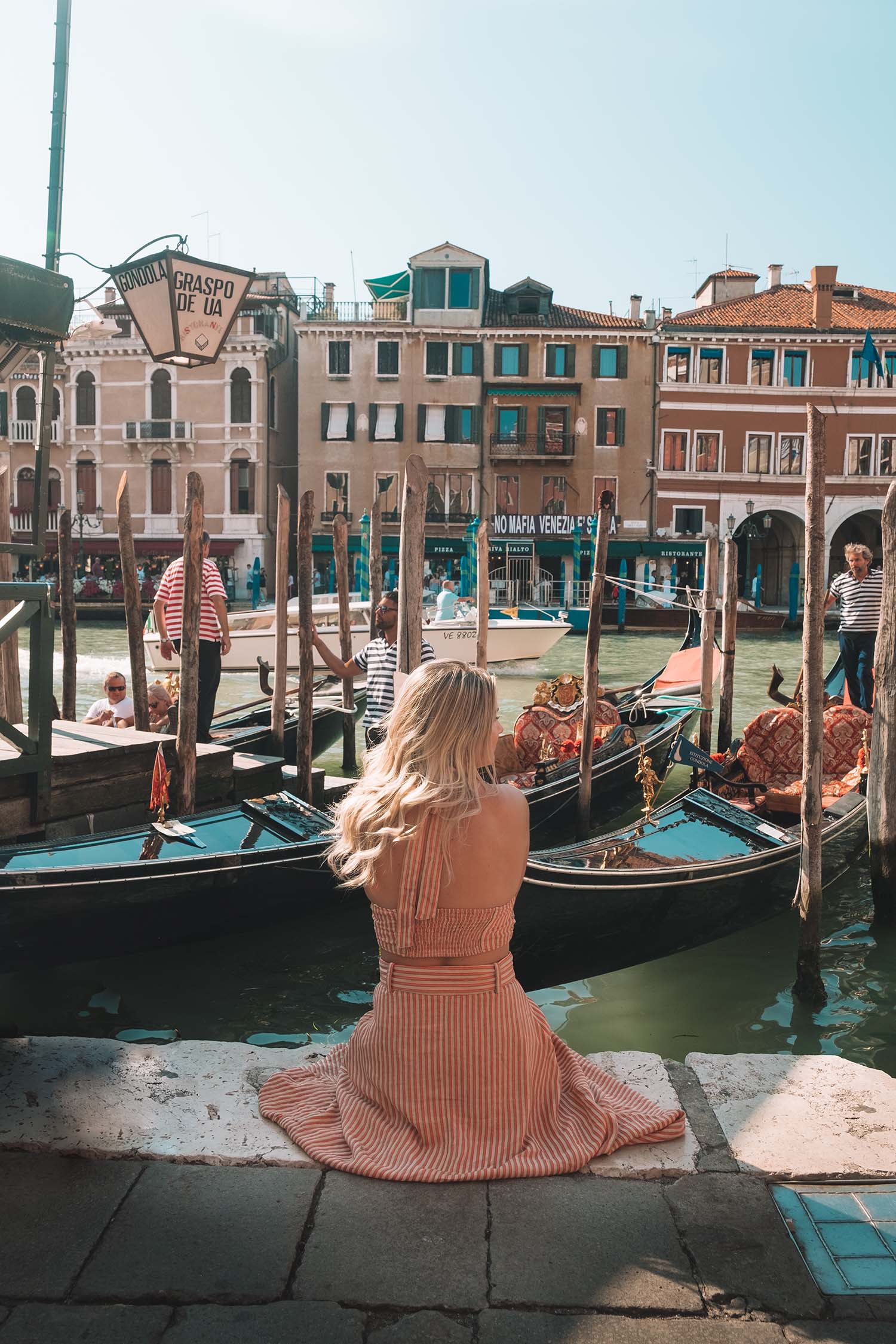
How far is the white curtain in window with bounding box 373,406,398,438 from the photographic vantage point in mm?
26875

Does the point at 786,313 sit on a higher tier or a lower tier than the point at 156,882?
higher

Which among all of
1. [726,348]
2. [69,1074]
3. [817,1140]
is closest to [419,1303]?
[817,1140]

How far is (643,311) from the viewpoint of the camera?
1085 inches

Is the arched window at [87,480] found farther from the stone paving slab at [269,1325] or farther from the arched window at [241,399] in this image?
the stone paving slab at [269,1325]

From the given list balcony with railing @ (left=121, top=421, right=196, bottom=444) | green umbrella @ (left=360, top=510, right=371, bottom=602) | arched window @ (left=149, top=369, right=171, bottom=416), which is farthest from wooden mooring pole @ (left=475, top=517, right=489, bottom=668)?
arched window @ (left=149, top=369, right=171, bottom=416)

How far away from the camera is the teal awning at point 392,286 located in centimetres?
2673

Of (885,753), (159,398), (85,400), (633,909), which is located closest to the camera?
(633,909)

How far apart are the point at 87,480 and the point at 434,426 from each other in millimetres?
8584

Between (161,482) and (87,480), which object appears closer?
(161,482)

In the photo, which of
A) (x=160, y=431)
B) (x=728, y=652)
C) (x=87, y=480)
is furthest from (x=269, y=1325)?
(x=87, y=480)

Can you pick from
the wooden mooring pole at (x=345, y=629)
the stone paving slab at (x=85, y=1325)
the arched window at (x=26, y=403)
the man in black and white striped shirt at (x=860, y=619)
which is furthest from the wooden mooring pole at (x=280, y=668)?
the arched window at (x=26, y=403)

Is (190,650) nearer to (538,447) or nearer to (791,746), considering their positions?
(791,746)

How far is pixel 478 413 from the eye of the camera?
1052 inches

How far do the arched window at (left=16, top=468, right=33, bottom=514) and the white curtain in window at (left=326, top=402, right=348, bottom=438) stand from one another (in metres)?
7.12
